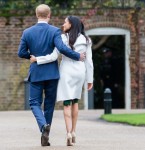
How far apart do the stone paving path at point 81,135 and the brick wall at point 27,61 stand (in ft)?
20.8

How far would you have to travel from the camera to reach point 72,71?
11.5 m

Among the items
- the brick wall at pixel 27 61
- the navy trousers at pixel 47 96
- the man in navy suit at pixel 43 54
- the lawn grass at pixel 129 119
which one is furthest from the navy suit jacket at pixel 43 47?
the brick wall at pixel 27 61

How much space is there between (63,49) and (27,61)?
13.7m

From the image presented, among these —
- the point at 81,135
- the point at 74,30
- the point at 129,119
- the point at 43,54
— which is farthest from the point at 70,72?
the point at 129,119

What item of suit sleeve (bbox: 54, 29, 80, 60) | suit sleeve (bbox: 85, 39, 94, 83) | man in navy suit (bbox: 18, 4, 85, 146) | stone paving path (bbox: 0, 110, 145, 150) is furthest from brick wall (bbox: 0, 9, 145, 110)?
suit sleeve (bbox: 54, 29, 80, 60)

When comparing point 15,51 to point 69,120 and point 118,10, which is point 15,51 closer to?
point 118,10

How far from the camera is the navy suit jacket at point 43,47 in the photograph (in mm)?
11383

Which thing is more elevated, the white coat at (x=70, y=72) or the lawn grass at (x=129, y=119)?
the white coat at (x=70, y=72)

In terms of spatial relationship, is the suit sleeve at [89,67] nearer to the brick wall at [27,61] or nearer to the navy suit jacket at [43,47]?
the navy suit jacket at [43,47]

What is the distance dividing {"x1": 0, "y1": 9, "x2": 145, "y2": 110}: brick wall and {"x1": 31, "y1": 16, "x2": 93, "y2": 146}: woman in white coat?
1325cm

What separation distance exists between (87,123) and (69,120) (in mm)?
5655

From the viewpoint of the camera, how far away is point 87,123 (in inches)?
675

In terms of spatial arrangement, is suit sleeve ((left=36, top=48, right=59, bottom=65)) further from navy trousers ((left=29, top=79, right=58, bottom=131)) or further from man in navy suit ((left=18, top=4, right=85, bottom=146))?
navy trousers ((left=29, top=79, right=58, bottom=131))

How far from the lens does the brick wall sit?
24.9 meters
